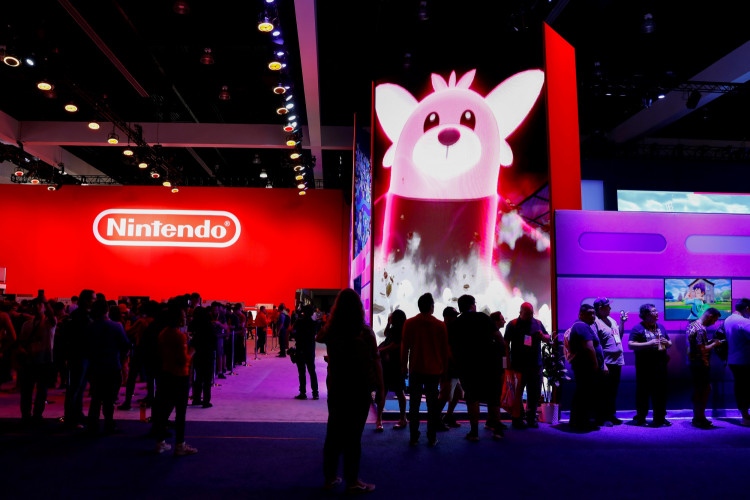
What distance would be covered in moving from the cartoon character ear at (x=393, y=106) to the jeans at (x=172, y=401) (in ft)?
19.7

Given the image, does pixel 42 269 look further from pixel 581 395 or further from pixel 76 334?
pixel 581 395

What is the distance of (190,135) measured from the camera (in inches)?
669

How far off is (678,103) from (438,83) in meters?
8.17

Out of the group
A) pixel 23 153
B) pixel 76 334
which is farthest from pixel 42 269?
pixel 76 334

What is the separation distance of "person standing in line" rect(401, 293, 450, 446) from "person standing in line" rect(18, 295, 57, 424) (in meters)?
4.03

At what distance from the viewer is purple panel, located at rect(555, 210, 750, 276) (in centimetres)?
738

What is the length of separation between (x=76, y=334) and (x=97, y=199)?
56.3 ft

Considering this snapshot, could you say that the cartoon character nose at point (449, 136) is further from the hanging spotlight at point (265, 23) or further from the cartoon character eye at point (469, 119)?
the hanging spotlight at point (265, 23)

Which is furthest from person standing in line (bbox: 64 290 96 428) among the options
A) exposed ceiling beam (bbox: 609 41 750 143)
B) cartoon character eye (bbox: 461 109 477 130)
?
exposed ceiling beam (bbox: 609 41 750 143)

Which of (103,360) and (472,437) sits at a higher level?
(103,360)

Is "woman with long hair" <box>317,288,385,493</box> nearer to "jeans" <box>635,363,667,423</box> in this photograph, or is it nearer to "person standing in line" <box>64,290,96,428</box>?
"person standing in line" <box>64,290,96,428</box>

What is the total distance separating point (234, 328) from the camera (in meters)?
11.2

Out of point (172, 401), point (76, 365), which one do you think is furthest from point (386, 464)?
point (76, 365)

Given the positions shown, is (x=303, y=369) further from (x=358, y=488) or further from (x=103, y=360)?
(x=358, y=488)
